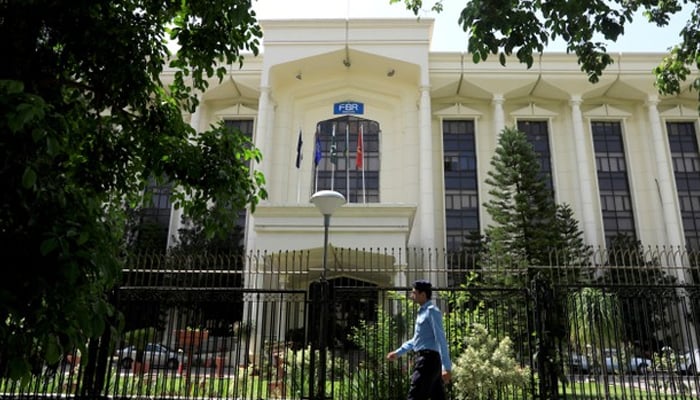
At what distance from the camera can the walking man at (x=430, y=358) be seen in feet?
16.3

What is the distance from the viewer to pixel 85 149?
17.6ft

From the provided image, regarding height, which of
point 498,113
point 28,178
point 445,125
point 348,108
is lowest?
point 28,178

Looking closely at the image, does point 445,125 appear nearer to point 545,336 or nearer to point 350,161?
point 350,161

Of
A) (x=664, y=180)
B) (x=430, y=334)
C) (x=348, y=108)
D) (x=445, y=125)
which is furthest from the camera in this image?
(x=445, y=125)

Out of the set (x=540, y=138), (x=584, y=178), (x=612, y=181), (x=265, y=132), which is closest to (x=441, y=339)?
(x=265, y=132)

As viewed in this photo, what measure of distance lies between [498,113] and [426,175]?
18.8 feet

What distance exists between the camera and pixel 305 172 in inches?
1006

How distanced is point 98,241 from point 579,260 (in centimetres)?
2346

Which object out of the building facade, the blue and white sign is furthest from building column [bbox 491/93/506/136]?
the blue and white sign

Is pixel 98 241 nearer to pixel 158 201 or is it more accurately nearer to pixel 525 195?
pixel 525 195

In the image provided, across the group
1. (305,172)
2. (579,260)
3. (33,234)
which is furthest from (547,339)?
(305,172)

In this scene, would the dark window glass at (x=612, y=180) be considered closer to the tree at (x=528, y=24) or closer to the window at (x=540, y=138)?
the window at (x=540, y=138)

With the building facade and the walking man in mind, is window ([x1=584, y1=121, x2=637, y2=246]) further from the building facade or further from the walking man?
the walking man

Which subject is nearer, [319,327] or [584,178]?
[319,327]
